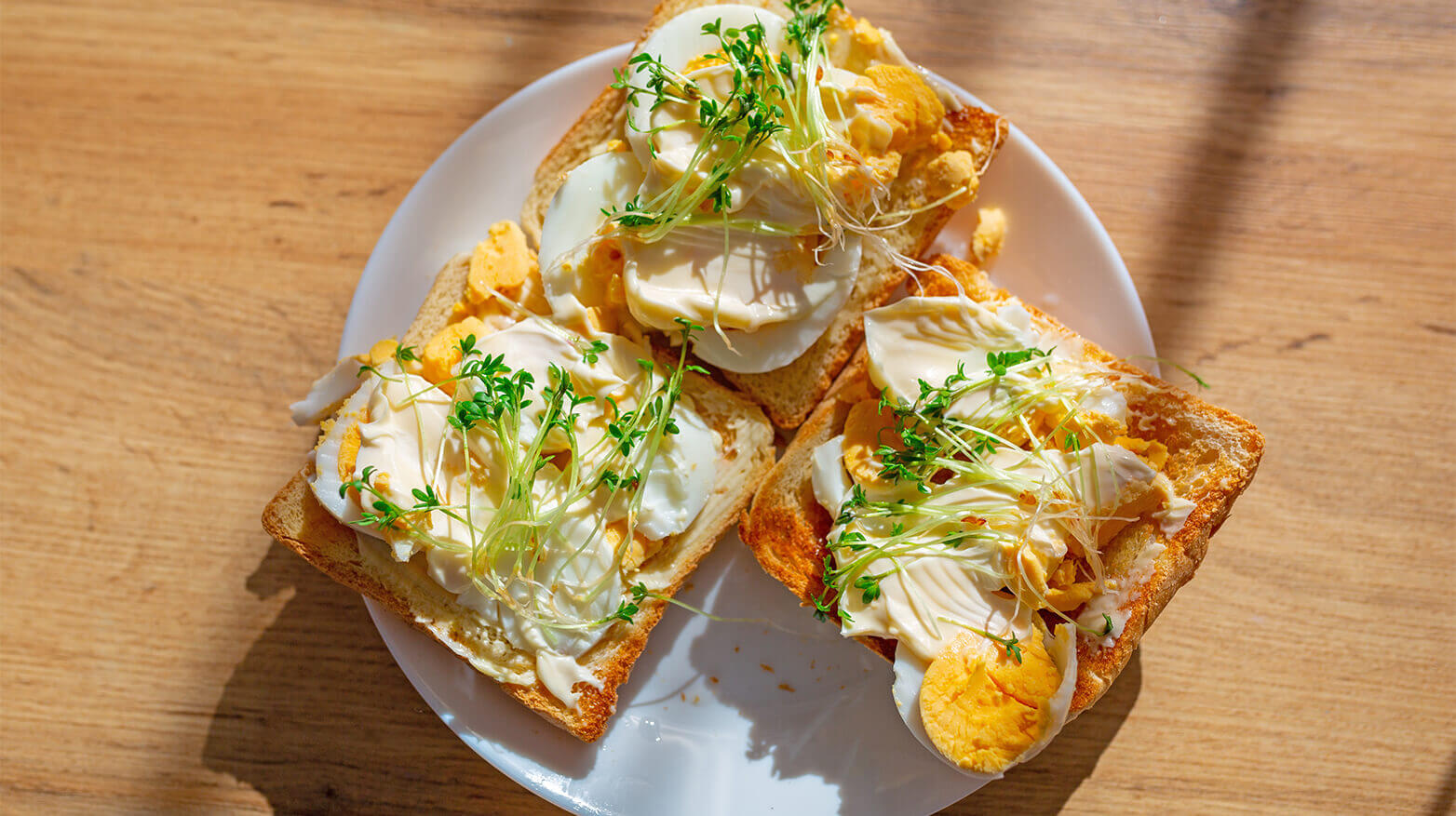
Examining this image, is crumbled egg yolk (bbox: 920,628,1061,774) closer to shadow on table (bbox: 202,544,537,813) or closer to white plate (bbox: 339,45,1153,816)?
white plate (bbox: 339,45,1153,816)

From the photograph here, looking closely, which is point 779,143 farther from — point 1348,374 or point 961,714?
point 1348,374

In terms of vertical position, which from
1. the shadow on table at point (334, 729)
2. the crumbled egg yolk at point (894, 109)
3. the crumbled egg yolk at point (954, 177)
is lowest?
the shadow on table at point (334, 729)

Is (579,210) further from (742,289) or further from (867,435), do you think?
(867,435)

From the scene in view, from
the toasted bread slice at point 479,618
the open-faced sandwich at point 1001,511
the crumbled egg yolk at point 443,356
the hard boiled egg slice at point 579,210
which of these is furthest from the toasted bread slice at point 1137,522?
the crumbled egg yolk at point 443,356

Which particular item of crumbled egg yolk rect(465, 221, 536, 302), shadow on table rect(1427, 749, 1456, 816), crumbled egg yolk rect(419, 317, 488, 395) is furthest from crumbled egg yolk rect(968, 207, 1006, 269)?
shadow on table rect(1427, 749, 1456, 816)

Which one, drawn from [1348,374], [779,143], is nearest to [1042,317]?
[779,143]

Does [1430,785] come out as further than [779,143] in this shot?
Yes

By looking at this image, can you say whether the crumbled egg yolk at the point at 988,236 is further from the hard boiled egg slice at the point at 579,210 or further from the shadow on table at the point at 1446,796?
the shadow on table at the point at 1446,796
